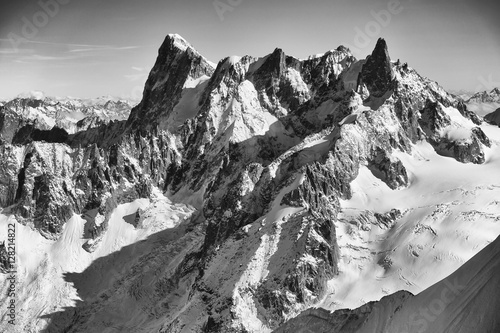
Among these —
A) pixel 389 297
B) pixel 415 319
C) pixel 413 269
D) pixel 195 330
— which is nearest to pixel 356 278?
pixel 413 269

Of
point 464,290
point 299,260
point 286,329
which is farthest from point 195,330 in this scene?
point 464,290

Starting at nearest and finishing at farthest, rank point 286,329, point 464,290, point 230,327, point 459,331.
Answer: point 459,331, point 464,290, point 286,329, point 230,327

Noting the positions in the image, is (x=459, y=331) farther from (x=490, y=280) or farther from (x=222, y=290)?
(x=222, y=290)

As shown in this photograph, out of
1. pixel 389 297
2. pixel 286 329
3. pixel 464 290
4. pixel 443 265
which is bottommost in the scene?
pixel 443 265

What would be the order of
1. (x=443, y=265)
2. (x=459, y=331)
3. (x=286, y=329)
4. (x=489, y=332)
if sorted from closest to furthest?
(x=489, y=332) → (x=459, y=331) → (x=286, y=329) → (x=443, y=265)

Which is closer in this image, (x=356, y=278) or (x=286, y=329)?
(x=286, y=329)

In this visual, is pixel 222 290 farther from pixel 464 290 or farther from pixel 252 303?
pixel 464 290

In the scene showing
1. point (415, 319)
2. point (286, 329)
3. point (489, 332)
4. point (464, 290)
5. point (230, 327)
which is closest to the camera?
point (489, 332)

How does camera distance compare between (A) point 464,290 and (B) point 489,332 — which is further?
(A) point 464,290

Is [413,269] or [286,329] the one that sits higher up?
[286,329]
